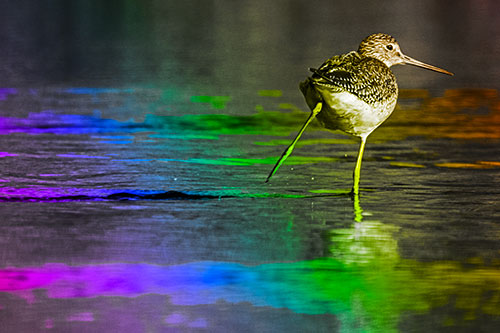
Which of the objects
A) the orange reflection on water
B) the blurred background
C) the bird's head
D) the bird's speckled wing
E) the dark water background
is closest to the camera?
the dark water background

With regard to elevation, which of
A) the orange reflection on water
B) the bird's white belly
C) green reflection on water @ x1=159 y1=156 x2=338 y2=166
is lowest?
the orange reflection on water

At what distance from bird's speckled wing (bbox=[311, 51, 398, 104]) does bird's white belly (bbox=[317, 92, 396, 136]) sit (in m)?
0.05

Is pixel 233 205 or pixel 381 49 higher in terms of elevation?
pixel 381 49

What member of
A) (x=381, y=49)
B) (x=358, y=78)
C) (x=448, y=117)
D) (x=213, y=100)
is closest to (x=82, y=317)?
(x=358, y=78)

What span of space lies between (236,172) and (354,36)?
11819 mm

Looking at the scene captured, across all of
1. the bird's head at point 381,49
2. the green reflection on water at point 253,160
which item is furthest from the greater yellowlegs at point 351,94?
the green reflection on water at point 253,160

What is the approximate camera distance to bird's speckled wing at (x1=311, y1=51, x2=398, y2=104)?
24.0ft

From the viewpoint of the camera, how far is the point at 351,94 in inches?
293

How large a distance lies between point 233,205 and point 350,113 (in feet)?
3.76

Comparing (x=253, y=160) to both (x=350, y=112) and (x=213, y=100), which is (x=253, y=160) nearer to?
(x=350, y=112)

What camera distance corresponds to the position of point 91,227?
684cm

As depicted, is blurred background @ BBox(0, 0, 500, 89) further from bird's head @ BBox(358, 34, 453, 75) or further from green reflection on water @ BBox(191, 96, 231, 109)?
bird's head @ BBox(358, 34, 453, 75)

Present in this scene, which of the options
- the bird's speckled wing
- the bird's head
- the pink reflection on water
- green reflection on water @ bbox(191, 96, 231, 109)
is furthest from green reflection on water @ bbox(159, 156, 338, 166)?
the pink reflection on water

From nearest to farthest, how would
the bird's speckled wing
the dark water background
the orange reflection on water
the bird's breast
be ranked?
the dark water background, the bird's speckled wing, the bird's breast, the orange reflection on water
